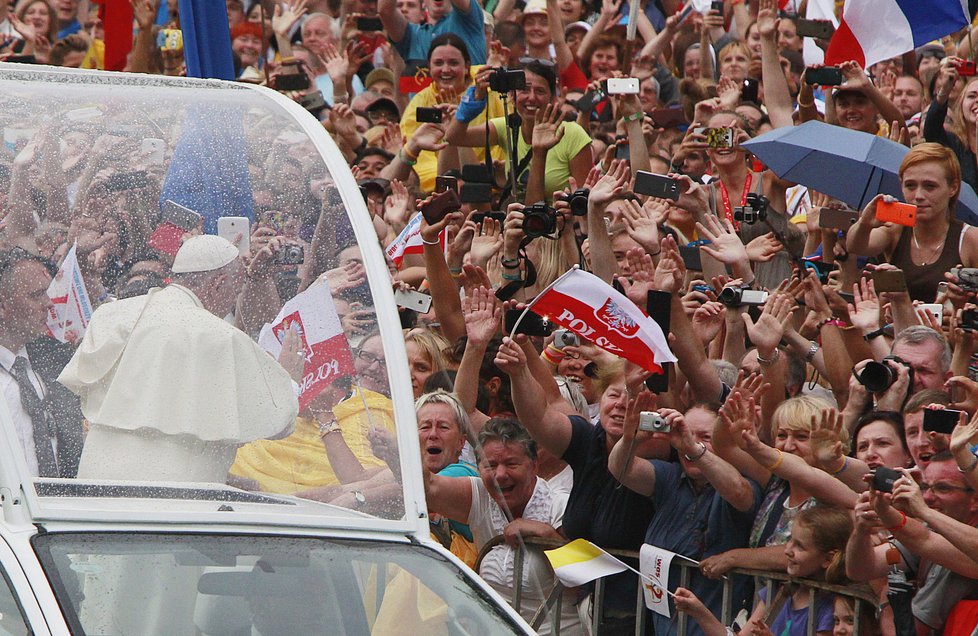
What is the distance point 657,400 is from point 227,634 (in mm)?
3522

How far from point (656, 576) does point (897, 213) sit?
2186 millimetres

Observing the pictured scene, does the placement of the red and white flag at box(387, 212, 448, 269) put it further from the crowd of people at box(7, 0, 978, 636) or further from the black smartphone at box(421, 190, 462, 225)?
the black smartphone at box(421, 190, 462, 225)

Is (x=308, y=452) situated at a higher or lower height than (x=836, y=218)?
higher

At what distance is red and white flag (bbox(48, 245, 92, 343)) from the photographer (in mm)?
4141

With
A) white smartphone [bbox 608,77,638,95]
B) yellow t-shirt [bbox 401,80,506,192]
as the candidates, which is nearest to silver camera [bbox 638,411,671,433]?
white smartphone [bbox 608,77,638,95]

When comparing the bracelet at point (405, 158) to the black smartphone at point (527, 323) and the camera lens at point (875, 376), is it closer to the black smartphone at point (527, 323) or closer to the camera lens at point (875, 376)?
the black smartphone at point (527, 323)

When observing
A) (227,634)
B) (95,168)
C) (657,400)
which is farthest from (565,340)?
(227,634)

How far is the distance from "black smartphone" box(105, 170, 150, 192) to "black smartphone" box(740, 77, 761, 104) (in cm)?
654

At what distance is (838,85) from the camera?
8750mm

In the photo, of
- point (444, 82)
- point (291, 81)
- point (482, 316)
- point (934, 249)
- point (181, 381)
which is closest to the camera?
point (181, 381)

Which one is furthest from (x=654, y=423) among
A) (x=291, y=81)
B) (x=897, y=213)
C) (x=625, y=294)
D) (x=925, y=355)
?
(x=291, y=81)

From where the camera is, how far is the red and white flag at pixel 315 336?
14.1ft

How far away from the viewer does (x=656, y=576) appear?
6.15 metres

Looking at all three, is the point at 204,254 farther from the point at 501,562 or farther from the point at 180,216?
the point at 501,562
